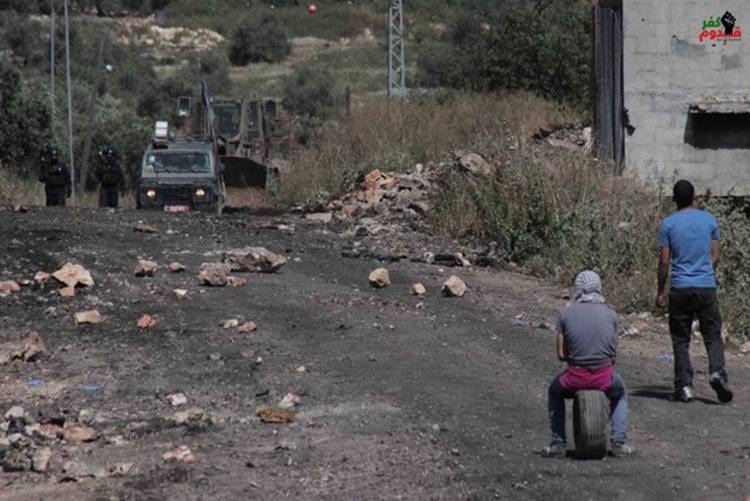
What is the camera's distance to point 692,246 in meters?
11.7

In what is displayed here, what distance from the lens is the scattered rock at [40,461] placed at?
951 cm

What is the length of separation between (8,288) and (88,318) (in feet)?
6.81

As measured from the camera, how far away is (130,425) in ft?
35.6

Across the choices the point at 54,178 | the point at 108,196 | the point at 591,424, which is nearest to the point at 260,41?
the point at 108,196

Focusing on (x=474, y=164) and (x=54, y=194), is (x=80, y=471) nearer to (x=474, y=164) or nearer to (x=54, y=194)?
(x=474, y=164)

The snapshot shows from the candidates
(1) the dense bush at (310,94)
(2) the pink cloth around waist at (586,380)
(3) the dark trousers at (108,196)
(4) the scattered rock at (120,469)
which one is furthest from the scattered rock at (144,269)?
(1) the dense bush at (310,94)

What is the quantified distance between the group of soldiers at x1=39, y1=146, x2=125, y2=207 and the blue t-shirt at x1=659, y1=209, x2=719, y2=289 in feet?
63.2

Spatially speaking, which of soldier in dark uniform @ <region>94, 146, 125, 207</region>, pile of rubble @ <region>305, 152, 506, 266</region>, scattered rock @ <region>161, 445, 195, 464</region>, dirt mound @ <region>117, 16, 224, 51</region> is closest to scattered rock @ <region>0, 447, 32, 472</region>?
scattered rock @ <region>161, 445, 195, 464</region>

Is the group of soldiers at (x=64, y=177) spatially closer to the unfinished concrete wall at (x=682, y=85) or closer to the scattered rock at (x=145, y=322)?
the unfinished concrete wall at (x=682, y=85)

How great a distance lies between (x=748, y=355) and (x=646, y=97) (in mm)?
8466

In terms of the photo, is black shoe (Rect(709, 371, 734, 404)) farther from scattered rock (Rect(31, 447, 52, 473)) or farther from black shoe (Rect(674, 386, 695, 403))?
scattered rock (Rect(31, 447, 52, 473))

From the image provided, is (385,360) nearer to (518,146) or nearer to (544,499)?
(544,499)

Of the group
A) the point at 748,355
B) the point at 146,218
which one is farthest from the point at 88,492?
the point at 146,218

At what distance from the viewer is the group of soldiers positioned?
96.9 feet
